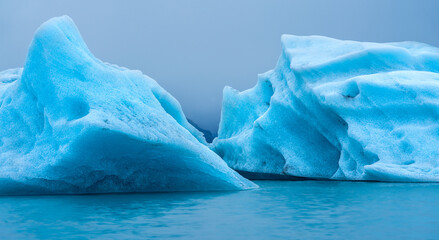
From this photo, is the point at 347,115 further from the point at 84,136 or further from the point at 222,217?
the point at 222,217

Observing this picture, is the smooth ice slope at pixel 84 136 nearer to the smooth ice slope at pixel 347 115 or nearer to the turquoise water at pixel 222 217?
the turquoise water at pixel 222 217

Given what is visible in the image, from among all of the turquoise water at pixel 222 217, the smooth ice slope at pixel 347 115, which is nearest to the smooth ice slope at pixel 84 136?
the turquoise water at pixel 222 217

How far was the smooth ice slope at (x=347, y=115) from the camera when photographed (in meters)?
10.0

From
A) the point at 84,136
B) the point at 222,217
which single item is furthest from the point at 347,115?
the point at 222,217

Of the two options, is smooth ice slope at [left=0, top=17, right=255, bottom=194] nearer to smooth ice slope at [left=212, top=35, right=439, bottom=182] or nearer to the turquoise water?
the turquoise water

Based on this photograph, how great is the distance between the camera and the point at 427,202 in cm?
564

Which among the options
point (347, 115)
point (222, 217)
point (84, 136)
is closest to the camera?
point (222, 217)

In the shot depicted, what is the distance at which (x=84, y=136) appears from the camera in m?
6.37

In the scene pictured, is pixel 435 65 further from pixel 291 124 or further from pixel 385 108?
pixel 291 124

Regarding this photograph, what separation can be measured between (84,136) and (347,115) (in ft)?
21.2

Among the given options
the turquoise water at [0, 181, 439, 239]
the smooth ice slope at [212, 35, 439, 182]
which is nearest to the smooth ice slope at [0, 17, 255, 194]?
the turquoise water at [0, 181, 439, 239]

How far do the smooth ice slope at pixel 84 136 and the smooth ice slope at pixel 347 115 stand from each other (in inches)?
149

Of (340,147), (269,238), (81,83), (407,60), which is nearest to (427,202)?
(269,238)

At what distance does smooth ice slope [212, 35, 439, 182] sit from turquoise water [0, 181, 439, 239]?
3698mm
